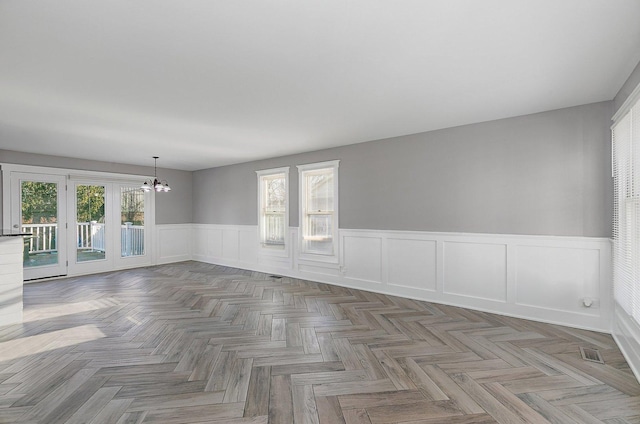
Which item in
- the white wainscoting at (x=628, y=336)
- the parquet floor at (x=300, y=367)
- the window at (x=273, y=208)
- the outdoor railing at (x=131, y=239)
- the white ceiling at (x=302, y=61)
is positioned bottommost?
the parquet floor at (x=300, y=367)

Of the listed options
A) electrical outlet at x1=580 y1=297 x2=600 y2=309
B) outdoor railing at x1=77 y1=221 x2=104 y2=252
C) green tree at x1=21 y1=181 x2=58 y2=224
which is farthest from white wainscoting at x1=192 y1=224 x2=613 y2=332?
green tree at x1=21 y1=181 x2=58 y2=224

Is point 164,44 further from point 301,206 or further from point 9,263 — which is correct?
point 301,206

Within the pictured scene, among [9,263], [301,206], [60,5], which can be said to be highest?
[60,5]

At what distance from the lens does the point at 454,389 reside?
232 cm

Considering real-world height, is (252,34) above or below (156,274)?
above

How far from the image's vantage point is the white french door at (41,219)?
18.8 feet

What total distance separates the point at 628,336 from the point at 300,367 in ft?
9.23

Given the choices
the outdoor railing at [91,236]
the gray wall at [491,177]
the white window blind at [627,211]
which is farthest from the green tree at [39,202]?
the white window blind at [627,211]

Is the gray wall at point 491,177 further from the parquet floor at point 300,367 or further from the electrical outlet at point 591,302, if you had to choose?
the parquet floor at point 300,367

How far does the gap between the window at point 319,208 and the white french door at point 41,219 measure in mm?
4736

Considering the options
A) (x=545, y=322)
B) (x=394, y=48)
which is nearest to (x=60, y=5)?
(x=394, y=48)

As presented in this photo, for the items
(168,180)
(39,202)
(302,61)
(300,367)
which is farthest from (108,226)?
(302,61)

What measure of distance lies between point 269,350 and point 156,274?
4636 mm

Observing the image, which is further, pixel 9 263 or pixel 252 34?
pixel 9 263
